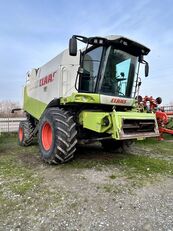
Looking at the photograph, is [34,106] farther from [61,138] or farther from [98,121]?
[98,121]

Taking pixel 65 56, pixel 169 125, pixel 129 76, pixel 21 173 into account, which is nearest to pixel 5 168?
pixel 21 173

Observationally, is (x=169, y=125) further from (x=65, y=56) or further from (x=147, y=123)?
(x=65, y=56)

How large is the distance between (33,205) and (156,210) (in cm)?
167

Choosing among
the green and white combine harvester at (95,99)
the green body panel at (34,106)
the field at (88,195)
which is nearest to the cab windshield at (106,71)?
the green and white combine harvester at (95,99)

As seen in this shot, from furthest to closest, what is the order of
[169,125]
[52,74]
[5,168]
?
[169,125] → [52,74] → [5,168]

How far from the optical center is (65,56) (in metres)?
6.10

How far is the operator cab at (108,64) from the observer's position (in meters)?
4.99

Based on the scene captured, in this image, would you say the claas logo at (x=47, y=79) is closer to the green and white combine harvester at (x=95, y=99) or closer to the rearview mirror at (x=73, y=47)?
the green and white combine harvester at (x=95, y=99)

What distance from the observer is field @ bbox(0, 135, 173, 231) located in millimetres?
2647

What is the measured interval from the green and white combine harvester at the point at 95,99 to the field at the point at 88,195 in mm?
632

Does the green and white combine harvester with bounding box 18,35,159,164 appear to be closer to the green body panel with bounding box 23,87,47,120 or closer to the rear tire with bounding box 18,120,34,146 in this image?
the green body panel with bounding box 23,87,47,120

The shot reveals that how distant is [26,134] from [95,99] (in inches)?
179

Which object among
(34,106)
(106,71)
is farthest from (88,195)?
(34,106)

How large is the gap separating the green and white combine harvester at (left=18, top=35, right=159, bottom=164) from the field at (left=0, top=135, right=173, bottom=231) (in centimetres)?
63
